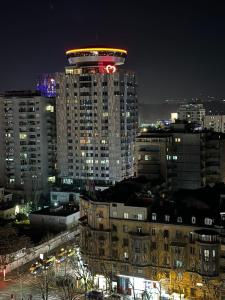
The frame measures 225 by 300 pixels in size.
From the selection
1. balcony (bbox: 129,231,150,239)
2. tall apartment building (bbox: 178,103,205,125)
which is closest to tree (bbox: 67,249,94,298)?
balcony (bbox: 129,231,150,239)

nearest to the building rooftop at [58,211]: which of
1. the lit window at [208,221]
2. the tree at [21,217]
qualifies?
the tree at [21,217]

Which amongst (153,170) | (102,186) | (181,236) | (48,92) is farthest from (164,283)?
(48,92)

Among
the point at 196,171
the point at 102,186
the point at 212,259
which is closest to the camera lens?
the point at 212,259

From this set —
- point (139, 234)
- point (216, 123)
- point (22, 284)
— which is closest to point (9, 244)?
point (22, 284)

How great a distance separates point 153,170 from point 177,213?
15.6 m

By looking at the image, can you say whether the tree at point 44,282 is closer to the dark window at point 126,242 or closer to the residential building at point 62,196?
the dark window at point 126,242

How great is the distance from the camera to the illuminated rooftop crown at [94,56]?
54.7m

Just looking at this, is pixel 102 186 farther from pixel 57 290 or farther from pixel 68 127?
pixel 57 290

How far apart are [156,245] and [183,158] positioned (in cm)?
1655

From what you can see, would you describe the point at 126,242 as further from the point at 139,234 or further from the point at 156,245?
the point at 156,245

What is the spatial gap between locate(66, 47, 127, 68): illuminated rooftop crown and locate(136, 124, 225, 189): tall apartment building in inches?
594

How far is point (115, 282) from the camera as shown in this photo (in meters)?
28.2

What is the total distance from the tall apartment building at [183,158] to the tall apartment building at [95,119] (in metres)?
9.95

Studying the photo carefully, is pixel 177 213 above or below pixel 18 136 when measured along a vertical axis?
below
